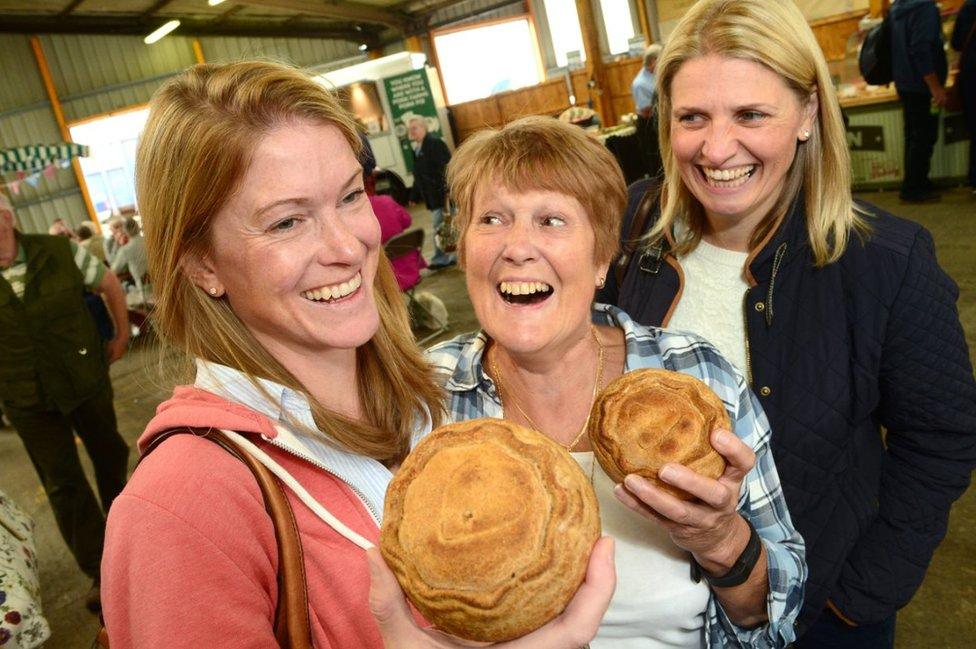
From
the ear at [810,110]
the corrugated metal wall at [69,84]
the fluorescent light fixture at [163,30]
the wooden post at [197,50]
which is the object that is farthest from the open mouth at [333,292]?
the wooden post at [197,50]

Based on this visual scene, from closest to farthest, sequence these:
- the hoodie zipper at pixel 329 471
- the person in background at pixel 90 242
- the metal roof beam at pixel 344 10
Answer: the hoodie zipper at pixel 329 471 < the person in background at pixel 90 242 < the metal roof beam at pixel 344 10

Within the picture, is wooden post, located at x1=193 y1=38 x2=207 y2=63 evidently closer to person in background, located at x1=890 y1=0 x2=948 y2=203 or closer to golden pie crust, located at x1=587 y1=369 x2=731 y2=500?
person in background, located at x1=890 y1=0 x2=948 y2=203

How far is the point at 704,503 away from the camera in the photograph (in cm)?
122

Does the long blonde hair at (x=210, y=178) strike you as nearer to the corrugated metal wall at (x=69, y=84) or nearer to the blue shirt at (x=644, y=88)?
the blue shirt at (x=644, y=88)

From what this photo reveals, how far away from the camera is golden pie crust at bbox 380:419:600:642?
960 mm

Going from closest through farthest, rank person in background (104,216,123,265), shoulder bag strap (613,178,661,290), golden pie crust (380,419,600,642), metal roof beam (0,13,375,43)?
1. golden pie crust (380,419,600,642)
2. shoulder bag strap (613,178,661,290)
3. person in background (104,216,123,265)
4. metal roof beam (0,13,375,43)

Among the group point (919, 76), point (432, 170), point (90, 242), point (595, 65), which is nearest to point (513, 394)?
point (919, 76)

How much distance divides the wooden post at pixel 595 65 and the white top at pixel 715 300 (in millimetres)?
14184

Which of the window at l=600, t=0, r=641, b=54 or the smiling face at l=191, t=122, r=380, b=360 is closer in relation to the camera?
the smiling face at l=191, t=122, r=380, b=360

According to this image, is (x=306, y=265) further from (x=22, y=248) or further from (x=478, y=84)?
(x=478, y=84)

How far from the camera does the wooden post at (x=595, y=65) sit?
14.7 metres

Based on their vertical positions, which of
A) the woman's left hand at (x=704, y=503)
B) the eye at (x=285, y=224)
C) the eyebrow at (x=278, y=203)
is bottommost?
the woman's left hand at (x=704, y=503)

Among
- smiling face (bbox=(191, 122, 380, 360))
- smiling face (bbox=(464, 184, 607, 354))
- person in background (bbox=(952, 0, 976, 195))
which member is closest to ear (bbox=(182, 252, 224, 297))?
smiling face (bbox=(191, 122, 380, 360))

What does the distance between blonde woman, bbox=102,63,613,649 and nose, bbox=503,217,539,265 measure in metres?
0.32
